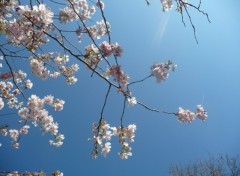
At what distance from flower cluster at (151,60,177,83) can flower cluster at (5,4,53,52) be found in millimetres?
1185

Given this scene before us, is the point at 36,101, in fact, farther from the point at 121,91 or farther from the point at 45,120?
the point at 121,91

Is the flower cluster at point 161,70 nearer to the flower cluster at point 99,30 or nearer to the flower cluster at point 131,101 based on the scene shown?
the flower cluster at point 131,101

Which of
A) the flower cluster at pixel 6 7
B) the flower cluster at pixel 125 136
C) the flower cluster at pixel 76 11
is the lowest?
the flower cluster at pixel 125 136

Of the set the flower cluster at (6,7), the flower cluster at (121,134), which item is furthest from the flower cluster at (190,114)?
the flower cluster at (6,7)

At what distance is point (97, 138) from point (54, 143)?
6.46 feet

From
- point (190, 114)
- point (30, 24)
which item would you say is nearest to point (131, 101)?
point (190, 114)

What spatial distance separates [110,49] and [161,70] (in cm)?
63

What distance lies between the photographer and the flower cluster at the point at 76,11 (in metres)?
4.51

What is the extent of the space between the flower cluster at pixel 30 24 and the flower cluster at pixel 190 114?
1952 mm

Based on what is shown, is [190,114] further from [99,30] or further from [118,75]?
[99,30]

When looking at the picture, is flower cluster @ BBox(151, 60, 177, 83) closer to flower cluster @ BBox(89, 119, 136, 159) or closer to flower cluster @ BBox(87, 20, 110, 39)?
flower cluster @ BBox(89, 119, 136, 159)

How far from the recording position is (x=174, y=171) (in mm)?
21750

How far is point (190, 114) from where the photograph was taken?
3.94m

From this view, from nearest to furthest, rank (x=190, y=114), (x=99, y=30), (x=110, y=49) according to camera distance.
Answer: (x=110, y=49) → (x=190, y=114) → (x=99, y=30)
